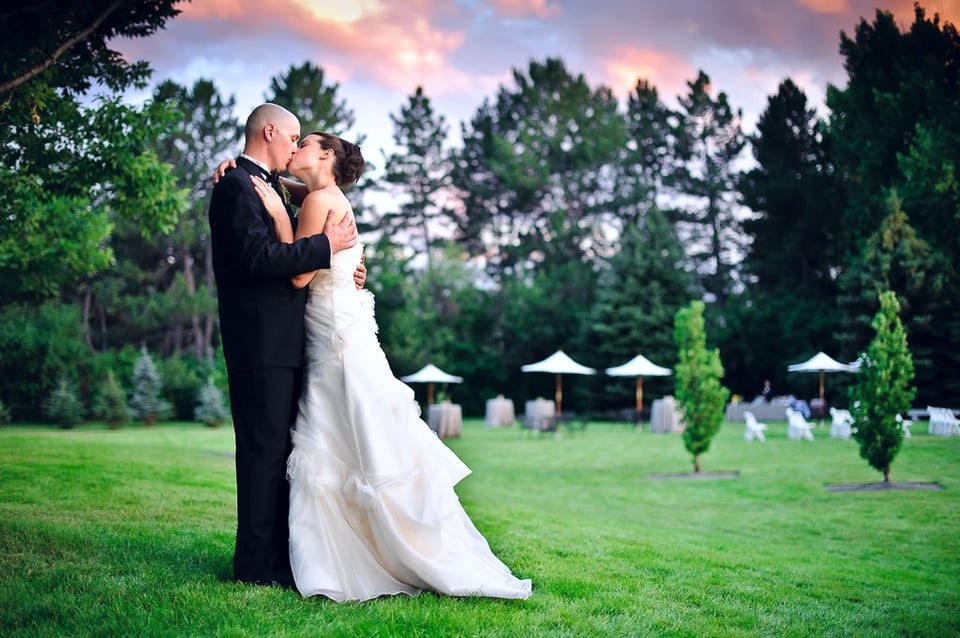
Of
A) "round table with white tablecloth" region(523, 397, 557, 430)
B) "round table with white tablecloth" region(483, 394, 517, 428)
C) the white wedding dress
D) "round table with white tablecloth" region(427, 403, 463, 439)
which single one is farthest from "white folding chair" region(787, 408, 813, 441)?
the white wedding dress

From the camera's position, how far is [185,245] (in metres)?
43.7

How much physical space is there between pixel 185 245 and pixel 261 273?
42.5 metres

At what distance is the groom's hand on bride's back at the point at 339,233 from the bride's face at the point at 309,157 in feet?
1.03

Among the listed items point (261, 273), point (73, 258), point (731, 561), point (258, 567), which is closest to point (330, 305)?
point (261, 273)

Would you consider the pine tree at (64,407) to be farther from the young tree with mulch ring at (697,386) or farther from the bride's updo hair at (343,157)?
the bride's updo hair at (343,157)

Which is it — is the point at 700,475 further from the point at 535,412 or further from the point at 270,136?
the point at 535,412

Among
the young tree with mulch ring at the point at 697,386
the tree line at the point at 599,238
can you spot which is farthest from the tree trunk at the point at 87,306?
the young tree with mulch ring at the point at 697,386

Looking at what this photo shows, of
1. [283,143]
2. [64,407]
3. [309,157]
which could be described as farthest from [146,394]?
[309,157]

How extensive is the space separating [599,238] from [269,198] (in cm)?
4361

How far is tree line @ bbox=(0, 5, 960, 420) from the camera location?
108 ft

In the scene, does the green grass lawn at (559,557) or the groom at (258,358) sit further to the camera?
the groom at (258,358)

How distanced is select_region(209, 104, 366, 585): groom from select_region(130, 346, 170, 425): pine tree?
3085 cm

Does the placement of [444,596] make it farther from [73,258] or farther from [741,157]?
[741,157]

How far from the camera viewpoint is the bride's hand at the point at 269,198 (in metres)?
4.29
